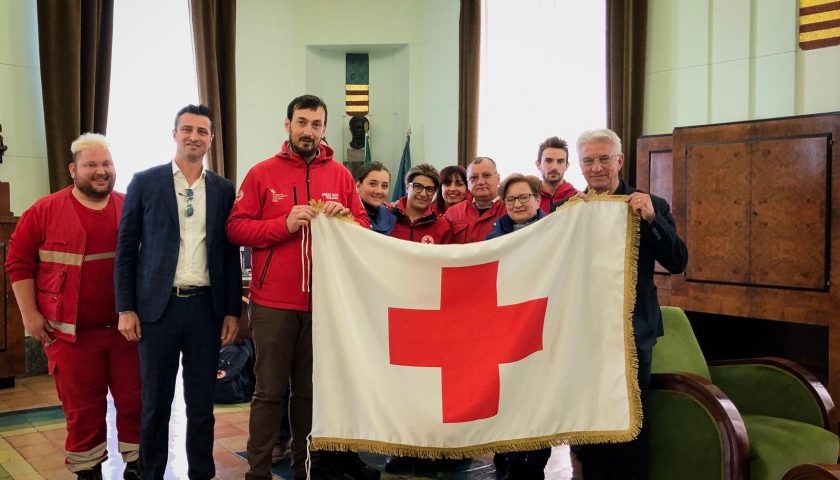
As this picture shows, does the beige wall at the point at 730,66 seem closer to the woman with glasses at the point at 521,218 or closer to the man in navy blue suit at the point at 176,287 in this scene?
the woman with glasses at the point at 521,218

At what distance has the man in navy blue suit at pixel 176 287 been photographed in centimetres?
223

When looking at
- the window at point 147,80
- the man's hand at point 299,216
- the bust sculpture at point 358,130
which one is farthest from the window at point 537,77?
the man's hand at point 299,216

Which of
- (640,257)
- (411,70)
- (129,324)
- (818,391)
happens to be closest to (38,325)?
(129,324)

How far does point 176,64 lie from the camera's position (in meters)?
5.40

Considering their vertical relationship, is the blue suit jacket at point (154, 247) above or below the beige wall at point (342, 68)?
below

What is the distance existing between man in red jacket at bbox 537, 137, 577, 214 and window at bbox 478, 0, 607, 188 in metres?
2.04

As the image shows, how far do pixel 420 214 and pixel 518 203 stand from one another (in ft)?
1.88

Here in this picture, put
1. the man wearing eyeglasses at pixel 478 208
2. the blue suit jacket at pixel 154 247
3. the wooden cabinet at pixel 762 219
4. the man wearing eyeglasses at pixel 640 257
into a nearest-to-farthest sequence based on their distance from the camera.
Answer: the man wearing eyeglasses at pixel 640 257 < the blue suit jacket at pixel 154 247 < the man wearing eyeglasses at pixel 478 208 < the wooden cabinet at pixel 762 219

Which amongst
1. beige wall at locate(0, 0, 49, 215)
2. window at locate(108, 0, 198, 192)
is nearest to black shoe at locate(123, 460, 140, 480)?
beige wall at locate(0, 0, 49, 215)

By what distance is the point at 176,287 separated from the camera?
225 cm

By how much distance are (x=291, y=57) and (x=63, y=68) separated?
223cm

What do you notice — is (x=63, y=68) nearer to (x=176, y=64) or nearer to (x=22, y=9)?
(x=22, y=9)

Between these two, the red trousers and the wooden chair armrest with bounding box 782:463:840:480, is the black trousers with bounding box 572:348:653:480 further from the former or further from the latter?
the red trousers

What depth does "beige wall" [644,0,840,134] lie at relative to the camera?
4.15 m
